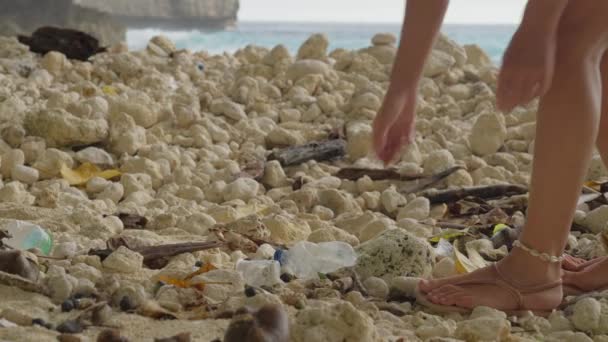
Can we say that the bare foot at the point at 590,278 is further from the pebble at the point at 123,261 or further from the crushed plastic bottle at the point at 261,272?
the pebble at the point at 123,261

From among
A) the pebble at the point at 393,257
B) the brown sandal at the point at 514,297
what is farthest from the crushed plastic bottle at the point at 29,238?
the brown sandal at the point at 514,297

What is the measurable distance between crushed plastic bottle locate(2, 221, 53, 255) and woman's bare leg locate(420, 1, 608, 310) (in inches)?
31.3

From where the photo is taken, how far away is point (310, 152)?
10.9 ft

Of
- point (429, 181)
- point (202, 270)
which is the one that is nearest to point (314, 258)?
point (202, 270)

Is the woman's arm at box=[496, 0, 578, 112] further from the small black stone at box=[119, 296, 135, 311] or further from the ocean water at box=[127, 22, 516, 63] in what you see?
the ocean water at box=[127, 22, 516, 63]

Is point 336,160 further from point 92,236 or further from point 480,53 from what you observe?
point 480,53

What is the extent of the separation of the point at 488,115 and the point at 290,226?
140 centimetres

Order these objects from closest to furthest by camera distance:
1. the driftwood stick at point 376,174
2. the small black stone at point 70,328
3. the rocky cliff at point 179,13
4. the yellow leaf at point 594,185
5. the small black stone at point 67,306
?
1. the small black stone at point 70,328
2. the small black stone at point 67,306
3. the yellow leaf at point 594,185
4. the driftwood stick at point 376,174
5. the rocky cliff at point 179,13

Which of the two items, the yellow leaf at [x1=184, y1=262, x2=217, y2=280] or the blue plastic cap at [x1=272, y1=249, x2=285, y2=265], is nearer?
the yellow leaf at [x1=184, y1=262, x2=217, y2=280]

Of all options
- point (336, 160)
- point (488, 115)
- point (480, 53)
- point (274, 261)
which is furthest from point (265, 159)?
point (480, 53)

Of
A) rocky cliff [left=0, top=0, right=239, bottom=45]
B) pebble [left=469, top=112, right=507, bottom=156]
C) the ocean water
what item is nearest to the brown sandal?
pebble [left=469, top=112, right=507, bottom=156]

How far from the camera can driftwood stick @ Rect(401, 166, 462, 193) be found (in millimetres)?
2973

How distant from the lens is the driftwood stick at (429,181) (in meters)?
2.97

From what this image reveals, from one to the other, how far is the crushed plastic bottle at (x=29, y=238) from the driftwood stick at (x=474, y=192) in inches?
49.2
